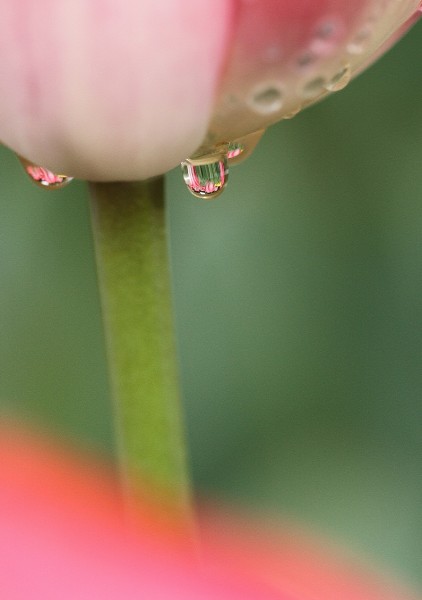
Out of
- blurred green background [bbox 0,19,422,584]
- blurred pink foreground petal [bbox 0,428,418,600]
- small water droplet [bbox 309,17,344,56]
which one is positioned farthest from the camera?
blurred green background [bbox 0,19,422,584]

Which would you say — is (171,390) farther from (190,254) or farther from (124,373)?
(190,254)

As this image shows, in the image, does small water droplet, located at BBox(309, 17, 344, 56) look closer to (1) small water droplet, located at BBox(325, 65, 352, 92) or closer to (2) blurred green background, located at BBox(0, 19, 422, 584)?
(1) small water droplet, located at BBox(325, 65, 352, 92)

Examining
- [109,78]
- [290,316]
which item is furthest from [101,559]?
[290,316]

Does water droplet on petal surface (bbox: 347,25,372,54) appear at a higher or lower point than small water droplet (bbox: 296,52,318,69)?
higher

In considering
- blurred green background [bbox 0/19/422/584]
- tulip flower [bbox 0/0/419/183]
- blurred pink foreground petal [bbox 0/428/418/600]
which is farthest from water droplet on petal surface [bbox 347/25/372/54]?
blurred green background [bbox 0/19/422/584]

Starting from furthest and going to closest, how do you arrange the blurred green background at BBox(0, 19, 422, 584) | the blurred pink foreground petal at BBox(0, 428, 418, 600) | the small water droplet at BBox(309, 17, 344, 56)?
the blurred green background at BBox(0, 19, 422, 584) → the small water droplet at BBox(309, 17, 344, 56) → the blurred pink foreground petal at BBox(0, 428, 418, 600)

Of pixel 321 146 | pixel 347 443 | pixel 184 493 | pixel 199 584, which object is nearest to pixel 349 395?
pixel 347 443
